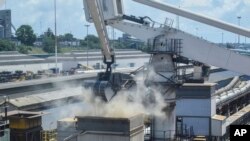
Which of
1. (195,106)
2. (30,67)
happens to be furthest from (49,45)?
(195,106)

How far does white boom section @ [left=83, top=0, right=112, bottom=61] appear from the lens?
18891mm

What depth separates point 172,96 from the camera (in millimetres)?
26625

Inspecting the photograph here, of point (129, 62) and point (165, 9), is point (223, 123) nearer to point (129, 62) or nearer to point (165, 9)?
point (165, 9)

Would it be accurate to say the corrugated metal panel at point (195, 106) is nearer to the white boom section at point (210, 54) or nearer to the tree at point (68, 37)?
the white boom section at point (210, 54)

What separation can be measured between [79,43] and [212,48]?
147 metres

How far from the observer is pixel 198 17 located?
31.7 m

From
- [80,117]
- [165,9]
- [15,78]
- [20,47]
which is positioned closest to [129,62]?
[20,47]

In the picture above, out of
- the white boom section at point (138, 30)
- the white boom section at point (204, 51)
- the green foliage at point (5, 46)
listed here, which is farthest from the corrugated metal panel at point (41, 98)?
the green foliage at point (5, 46)

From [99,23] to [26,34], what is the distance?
Answer: 109 metres

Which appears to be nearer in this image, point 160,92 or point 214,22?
point 160,92

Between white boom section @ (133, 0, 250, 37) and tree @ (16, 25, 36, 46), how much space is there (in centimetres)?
9610

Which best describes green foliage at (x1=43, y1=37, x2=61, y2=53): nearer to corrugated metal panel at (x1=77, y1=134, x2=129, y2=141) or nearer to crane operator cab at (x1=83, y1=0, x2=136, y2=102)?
crane operator cab at (x1=83, y1=0, x2=136, y2=102)

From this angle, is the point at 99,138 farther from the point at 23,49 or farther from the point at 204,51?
the point at 23,49

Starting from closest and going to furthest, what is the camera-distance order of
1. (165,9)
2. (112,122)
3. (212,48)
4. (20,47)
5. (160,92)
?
(112,122), (160,92), (212,48), (165,9), (20,47)
